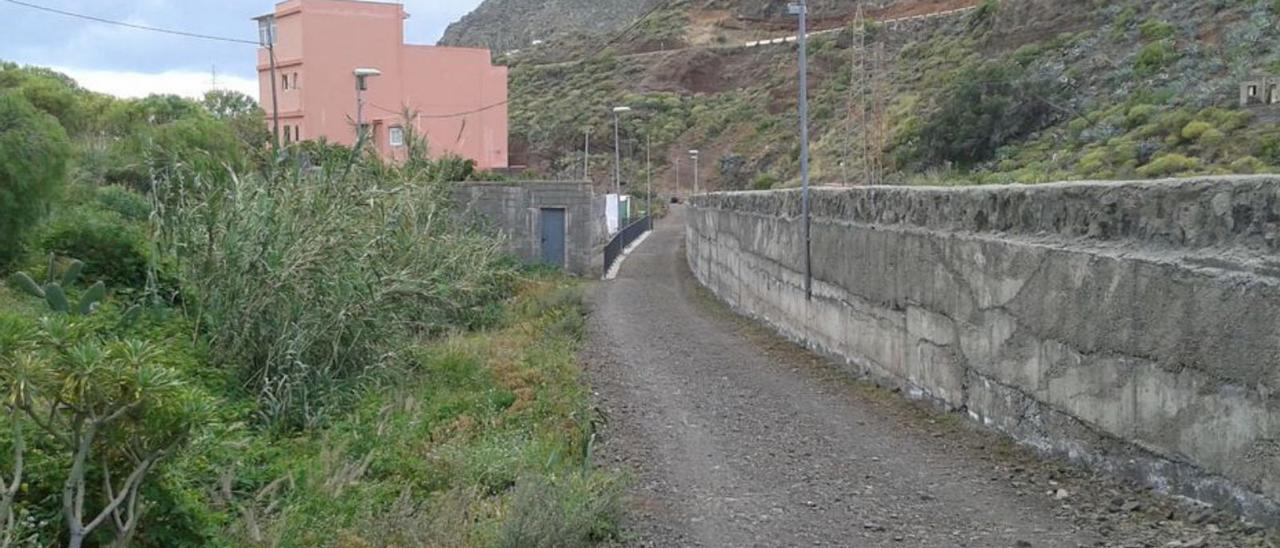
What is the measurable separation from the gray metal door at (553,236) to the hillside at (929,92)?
1001 centimetres

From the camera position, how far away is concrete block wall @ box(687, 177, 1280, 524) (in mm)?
5422

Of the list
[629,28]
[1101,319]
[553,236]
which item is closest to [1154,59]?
[553,236]

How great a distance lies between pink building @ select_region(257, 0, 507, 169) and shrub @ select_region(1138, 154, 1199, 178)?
30.6 metres

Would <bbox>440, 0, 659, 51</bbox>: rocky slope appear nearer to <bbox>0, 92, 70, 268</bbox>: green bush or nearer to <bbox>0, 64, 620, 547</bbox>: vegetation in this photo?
<bbox>0, 92, 70, 268</bbox>: green bush

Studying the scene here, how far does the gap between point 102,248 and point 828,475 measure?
13474 mm

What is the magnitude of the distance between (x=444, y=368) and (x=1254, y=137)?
16.0 metres

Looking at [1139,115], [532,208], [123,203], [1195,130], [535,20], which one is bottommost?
[532,208]

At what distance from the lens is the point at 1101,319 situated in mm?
6629

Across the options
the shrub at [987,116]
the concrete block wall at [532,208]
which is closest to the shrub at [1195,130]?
the shrub at [987,116]

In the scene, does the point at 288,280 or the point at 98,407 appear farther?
the point at 288,280

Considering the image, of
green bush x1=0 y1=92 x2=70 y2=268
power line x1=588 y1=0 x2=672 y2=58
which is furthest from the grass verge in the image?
power line x1=588 y1=0 x2=672 y2=58

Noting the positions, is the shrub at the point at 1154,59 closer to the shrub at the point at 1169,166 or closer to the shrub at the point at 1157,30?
the shrub at the point at 1157,30

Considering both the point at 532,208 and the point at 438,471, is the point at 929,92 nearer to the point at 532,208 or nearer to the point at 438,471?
the point at 532,208

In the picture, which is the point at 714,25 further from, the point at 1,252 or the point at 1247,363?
the point at 1247,363
